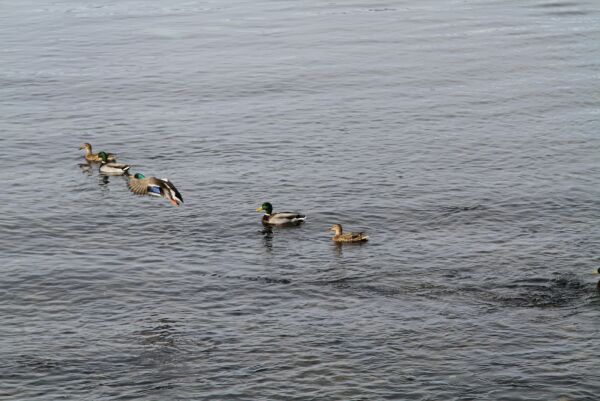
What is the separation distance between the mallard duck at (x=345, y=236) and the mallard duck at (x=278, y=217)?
2.43 m

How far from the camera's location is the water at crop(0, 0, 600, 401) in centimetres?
3522

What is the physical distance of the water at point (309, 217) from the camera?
3522 centimetres

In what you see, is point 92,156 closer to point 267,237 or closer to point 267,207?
point 267,207

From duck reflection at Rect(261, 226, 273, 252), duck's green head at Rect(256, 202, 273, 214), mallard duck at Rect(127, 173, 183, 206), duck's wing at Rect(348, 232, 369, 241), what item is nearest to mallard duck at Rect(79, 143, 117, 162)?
duck's green head at Rect(256, 202, 273, 214)

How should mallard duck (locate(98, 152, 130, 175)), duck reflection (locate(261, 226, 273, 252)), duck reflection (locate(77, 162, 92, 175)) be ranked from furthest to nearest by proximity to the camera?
duck reflection (locate(77, 162, 92, 175)) → mallard duck (locate(98, 152, 130, 175)) → duck reflection (locate(261, 226, 273, 252))

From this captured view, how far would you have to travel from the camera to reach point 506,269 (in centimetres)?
4209

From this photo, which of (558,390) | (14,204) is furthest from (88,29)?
(558,390)

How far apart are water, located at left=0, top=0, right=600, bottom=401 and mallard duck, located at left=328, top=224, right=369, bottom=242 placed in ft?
1.42

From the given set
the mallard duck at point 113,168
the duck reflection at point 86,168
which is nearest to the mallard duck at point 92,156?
the duck reflection at point 86,168

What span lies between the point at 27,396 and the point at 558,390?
1645 centimetres

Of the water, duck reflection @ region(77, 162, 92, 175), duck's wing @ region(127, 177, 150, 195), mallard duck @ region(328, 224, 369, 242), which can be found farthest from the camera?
duck reflection @ region(77, 162, 92, 175)

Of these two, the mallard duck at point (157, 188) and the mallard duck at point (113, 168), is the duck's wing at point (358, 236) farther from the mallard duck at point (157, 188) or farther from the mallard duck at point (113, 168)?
the mallard duck at point (113, 168)

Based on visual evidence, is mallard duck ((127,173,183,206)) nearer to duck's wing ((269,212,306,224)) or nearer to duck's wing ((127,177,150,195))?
duck's wing ((127,177,150,195))

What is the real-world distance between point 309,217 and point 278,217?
2.12 m
